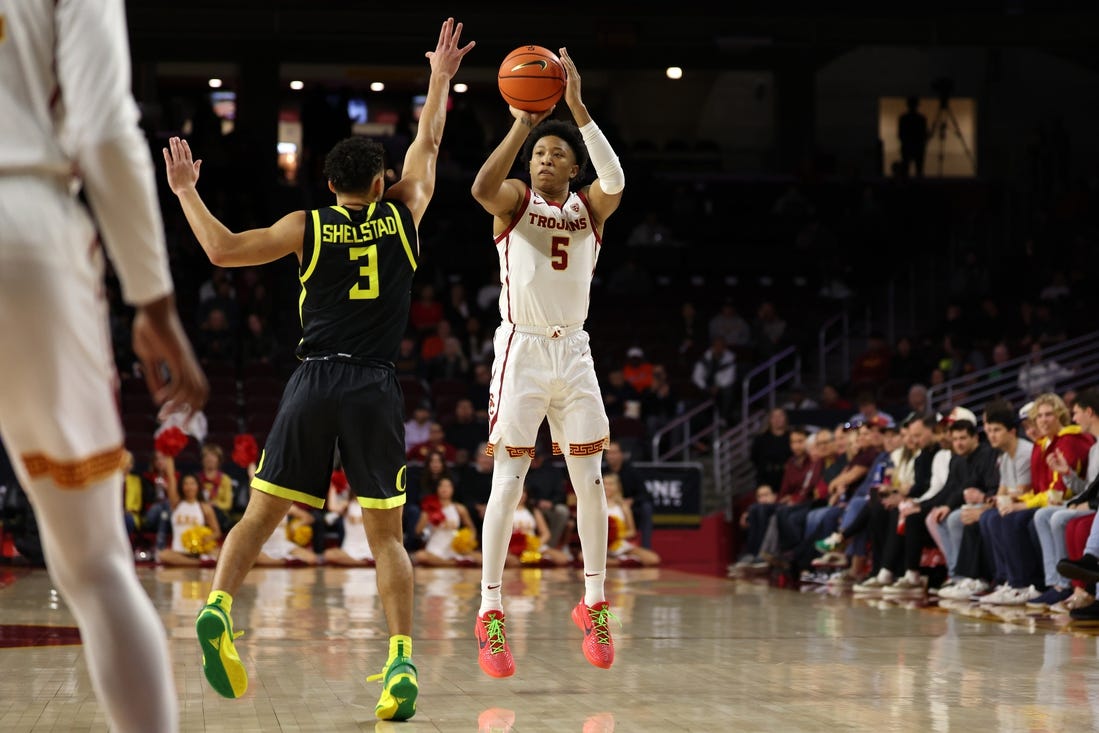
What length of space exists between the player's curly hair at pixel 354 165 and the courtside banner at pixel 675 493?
10778 mm

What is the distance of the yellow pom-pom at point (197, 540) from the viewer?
13961mm

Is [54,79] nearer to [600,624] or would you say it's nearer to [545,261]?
[545,261]

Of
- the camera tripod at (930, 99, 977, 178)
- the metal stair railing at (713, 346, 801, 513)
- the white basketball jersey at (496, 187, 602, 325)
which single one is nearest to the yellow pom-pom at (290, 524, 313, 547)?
the metal stair railing at (713, 346, 801, 513)

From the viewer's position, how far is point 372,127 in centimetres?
2997

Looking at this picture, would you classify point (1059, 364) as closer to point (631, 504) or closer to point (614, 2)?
point (631, 504)

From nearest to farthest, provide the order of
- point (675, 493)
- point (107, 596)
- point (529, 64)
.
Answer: point (107, 596), point (529, 64), point (675, 493)

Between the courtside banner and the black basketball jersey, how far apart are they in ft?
35.3

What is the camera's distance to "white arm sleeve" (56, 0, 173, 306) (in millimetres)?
2607

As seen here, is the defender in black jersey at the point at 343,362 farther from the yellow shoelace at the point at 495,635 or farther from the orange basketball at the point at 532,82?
the orange basketball at the point at 532,82

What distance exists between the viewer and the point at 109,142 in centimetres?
260

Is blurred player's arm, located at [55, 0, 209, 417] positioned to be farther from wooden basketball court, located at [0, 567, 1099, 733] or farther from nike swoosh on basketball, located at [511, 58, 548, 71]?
nike swoosh on basketball, located at [511, 58, 548, 71]

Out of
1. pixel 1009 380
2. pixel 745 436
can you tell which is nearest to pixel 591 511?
pixel 745 436

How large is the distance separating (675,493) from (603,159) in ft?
33.4

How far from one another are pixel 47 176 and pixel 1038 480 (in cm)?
898
